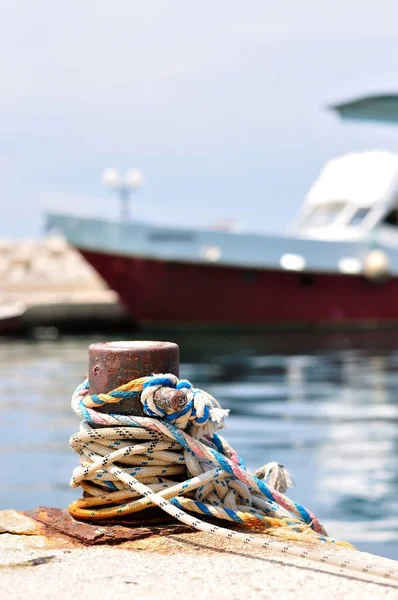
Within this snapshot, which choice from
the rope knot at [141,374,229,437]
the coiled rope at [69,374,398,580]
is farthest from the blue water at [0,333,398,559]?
the rope knot at [141,374,229,437]

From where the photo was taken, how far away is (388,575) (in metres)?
2.75

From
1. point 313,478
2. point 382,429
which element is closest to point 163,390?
point 313,478

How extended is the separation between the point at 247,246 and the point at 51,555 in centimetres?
2186

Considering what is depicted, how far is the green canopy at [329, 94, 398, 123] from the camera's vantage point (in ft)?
85.8

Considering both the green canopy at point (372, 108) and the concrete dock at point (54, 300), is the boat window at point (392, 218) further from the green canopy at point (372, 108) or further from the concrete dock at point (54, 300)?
the concrete dock at point (54, 300)

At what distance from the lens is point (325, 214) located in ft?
87.7

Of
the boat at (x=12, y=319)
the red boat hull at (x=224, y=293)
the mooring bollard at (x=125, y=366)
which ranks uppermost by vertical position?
the red boat hull at (x=224, y=293)

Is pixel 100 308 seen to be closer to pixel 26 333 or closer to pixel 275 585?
pixel 26 333

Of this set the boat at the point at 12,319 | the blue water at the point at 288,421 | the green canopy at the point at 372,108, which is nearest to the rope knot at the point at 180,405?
the blue water at the point at 288,421

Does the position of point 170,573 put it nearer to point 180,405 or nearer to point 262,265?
point 180,405

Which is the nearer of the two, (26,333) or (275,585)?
(275,585)

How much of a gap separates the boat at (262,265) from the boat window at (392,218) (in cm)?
4

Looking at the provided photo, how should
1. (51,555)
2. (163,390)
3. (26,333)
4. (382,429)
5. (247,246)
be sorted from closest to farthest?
(51,555)
(163,390)
(382,429)
(247,246)
(26,333)

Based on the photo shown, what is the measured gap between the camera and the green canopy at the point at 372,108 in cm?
2616
